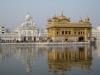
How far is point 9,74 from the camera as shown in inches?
542

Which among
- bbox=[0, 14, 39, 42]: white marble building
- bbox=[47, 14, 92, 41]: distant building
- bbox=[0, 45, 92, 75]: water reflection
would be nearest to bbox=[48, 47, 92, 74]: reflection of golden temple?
bbox=[0, 45, 92, 75]: water reflection

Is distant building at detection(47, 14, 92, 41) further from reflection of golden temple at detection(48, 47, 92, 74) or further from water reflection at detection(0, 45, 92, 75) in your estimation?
reflection of golden temple at detection(48, 47, 92, 74)

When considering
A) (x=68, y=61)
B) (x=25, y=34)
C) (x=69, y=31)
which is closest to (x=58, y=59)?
(x=68, y=61)

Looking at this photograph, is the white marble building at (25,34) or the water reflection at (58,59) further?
the white marble building at (25,34)

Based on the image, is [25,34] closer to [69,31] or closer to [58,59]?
[69,31]

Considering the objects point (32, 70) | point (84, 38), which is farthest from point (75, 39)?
point (32, 70)

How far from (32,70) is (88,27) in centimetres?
3816

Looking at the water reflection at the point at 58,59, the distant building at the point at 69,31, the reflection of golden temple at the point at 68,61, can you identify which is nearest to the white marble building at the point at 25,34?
the distant building at the point at 69,31

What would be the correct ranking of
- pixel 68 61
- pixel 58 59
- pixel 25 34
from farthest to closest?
pixel 25 34 < pixel 58 59 < pixel 68 61

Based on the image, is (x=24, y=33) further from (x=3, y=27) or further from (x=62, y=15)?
(x=3, y=27)

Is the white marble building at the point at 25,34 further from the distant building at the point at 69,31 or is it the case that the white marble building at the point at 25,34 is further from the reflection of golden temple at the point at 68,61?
the reflection of golden temple at the point at 68,61

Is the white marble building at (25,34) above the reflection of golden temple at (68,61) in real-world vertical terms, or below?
above

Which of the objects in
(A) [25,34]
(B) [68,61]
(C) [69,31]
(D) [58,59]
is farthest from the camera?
(A) [25,34]

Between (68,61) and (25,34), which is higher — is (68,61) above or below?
below
